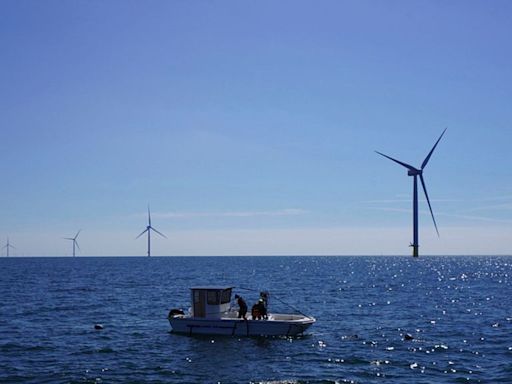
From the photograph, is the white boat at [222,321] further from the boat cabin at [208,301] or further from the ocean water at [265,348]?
the ocean water at [265,348]

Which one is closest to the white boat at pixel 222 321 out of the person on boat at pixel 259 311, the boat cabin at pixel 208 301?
the boat cabin at pixel 208 301

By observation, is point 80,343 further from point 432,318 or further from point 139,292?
point 139,292

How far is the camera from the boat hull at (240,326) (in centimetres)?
4394

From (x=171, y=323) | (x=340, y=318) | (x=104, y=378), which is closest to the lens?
(x=104, y=378)

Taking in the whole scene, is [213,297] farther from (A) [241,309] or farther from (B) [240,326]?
(B) [240,326]

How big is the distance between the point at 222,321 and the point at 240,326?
1467 millimetres

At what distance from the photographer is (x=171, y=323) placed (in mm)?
46188

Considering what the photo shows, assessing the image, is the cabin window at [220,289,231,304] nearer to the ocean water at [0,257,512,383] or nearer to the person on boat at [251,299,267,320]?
the person on boat at [251,299,267,320]

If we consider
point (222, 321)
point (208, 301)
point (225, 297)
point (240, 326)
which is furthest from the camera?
point (225, 297)

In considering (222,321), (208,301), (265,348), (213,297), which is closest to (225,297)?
(213,297)

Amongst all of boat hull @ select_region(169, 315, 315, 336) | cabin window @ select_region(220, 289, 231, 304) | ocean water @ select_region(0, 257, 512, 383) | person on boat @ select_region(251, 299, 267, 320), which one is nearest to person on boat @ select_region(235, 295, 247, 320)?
person on boat @ select_region(251, 299, 267, 320)

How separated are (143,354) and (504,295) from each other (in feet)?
206

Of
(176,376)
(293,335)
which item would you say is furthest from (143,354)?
(293,335)

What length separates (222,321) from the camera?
44.8 metres
